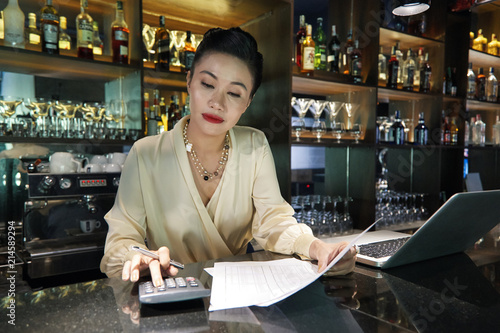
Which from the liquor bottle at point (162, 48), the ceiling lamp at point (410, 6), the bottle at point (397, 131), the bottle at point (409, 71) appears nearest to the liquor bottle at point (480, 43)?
the bottle at point (409, 71)

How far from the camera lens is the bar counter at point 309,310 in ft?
1.84

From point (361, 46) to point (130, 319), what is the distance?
2.46 m

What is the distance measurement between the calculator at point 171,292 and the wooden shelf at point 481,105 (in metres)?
3.30

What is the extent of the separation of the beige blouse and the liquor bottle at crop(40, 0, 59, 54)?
89 cm

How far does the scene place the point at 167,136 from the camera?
1.39m

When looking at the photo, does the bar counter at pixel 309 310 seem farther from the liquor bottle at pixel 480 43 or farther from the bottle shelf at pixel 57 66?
the liquor bottle at pixel 480 43

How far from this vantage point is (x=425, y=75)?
2924 millimetres

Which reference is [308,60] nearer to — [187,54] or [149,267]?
[187,54]

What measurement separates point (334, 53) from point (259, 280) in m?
2.15

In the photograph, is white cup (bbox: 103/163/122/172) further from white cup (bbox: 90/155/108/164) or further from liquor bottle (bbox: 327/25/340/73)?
liquor bottle (bbox: 327/25/340/73)

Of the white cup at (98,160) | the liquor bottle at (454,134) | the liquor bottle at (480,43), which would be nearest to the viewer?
the white cup at (98,160)

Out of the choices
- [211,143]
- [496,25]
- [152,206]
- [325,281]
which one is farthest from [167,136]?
[496,25]

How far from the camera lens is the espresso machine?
5.41 ft

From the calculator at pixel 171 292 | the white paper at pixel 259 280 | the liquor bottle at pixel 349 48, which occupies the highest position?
the liquor bottle at pixel 349 48
